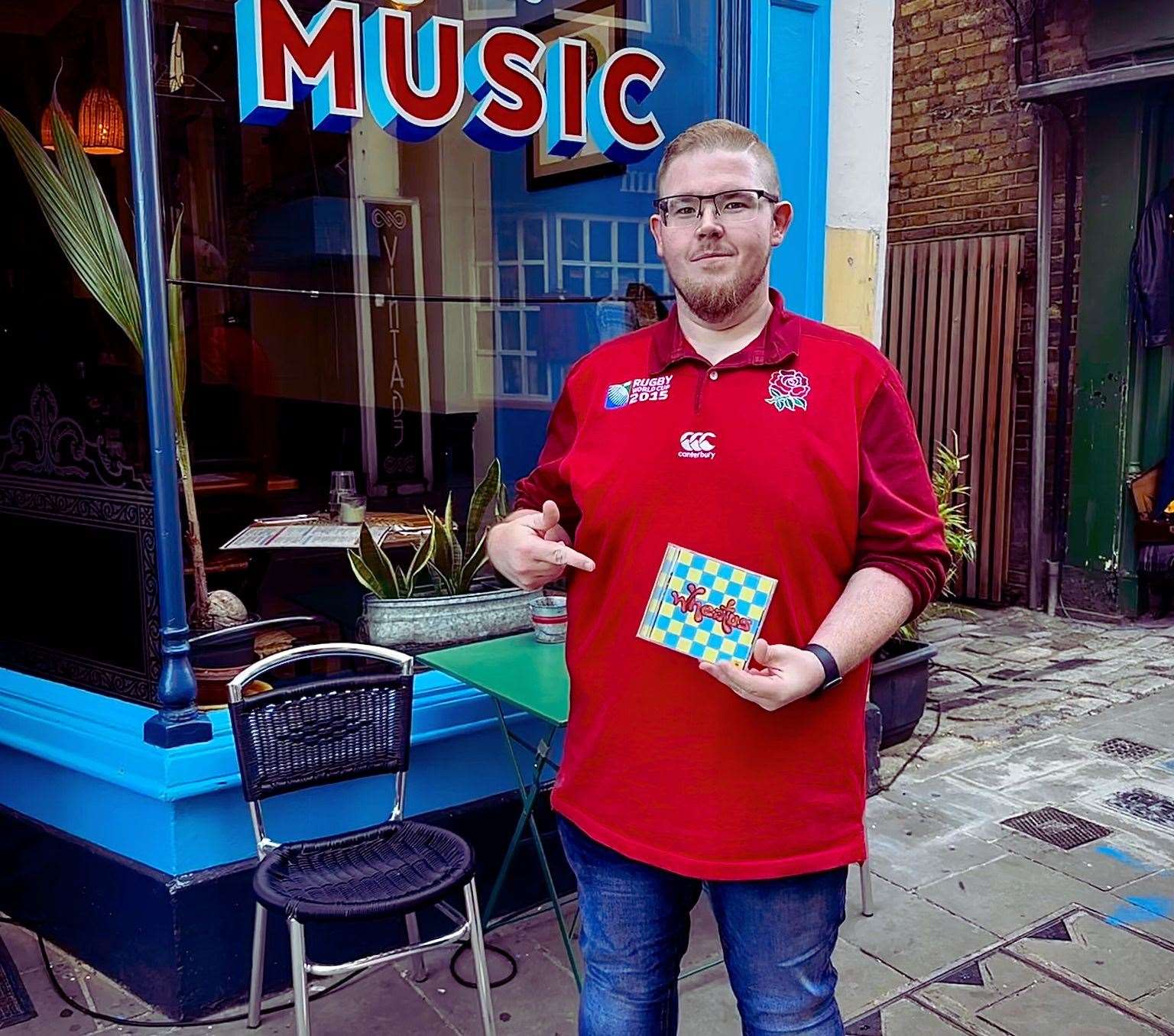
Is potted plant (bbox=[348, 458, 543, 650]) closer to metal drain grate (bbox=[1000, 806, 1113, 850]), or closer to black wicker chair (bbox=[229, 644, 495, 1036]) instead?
black wicker chair (bbox=[229, 644, 495, 1036])

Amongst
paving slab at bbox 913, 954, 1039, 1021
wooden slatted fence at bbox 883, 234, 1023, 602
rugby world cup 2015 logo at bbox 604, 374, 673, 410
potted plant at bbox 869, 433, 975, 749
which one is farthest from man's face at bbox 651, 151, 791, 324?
wooden slatted fence at bbox 883, 234, 1023, 602

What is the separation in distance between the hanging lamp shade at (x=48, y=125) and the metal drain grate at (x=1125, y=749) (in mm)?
4655

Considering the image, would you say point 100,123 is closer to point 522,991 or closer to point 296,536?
point 296,536

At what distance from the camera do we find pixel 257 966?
278 cm

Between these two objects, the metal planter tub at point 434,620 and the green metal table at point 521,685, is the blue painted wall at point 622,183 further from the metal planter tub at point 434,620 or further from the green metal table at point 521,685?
the green metal table at point 521,685

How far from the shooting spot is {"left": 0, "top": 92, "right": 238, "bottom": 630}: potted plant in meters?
3.10

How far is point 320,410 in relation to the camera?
6.92 metres

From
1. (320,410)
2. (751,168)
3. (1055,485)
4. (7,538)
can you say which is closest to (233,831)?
(7,538)

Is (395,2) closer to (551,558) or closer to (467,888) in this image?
(551,558)

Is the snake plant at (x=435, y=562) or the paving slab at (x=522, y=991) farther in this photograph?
the snake plant at (x=435, y=562)

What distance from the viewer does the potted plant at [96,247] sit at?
310 cm

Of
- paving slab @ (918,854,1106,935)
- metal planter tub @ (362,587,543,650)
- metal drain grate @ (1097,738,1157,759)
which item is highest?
metal planter tub @ (362,587,543,650)

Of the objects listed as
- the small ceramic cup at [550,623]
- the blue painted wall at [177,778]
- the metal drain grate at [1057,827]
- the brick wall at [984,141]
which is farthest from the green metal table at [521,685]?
the brick wall at [984,141]

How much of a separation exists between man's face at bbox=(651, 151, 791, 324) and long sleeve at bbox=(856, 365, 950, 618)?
300 mm
